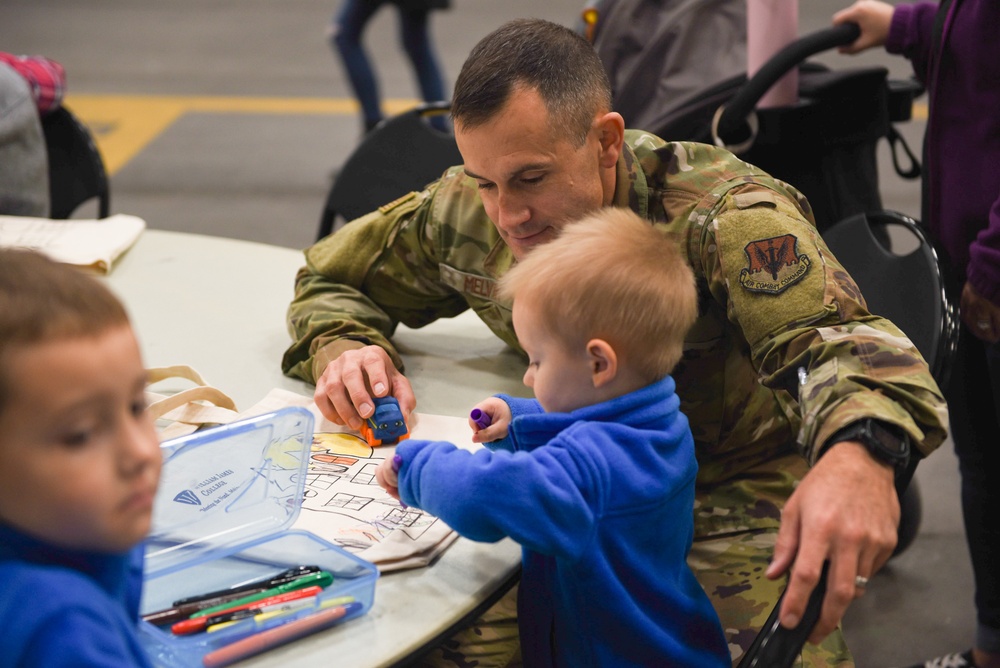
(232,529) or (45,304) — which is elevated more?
(45,304)

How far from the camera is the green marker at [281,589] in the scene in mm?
957

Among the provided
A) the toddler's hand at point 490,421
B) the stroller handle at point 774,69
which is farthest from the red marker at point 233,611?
the stroller handle at point 774,69

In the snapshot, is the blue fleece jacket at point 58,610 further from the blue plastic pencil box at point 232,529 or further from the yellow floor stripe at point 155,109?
the yellow floor stripe at point 155,109

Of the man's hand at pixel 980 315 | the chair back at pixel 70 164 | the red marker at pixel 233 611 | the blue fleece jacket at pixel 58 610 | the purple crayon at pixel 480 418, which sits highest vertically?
the blue fleece jacket at pixel 58 610

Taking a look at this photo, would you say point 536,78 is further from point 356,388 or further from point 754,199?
point 356,388

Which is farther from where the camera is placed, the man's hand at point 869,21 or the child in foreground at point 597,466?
the man's hand at point 869,21

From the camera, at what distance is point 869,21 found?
214 centimetres

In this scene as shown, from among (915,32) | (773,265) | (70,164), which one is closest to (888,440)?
(773,265)

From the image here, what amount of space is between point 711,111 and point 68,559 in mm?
1947

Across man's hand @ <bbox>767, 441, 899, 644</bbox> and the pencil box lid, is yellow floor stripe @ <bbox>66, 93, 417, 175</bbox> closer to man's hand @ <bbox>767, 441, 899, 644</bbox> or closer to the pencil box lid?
the pencil box lid

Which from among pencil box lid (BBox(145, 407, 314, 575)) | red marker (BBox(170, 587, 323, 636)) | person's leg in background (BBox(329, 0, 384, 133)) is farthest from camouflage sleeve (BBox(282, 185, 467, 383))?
person's leg in background (BBox(329, 0, 384, 133))

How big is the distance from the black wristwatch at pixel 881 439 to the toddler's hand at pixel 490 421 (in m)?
0.36

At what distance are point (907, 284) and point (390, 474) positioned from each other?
808 mm

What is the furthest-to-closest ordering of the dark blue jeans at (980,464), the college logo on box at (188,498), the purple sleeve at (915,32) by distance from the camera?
1. the purple sleeve at (915,32)
2. the dark blue jeans at (980,464)
3. the college logo on box at (188,498)
